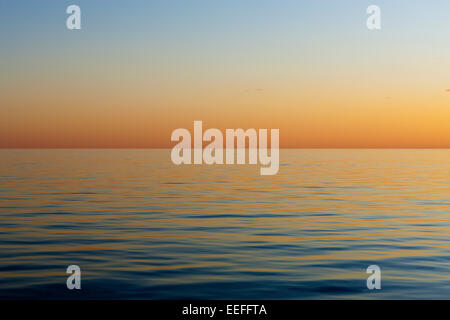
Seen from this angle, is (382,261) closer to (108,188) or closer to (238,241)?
(238,241)

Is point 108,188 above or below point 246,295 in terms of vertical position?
above

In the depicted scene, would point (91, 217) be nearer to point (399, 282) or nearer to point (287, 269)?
point (287, 269)

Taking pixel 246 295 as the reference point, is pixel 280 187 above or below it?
above

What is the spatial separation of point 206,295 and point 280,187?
3512 centimetres

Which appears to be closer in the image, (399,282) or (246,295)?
(246,295)

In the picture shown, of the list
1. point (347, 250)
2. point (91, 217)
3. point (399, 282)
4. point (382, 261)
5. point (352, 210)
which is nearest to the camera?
point (399, 282)

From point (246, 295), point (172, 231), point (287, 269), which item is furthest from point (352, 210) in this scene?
point (246, 295)

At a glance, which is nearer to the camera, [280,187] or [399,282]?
[399,282]

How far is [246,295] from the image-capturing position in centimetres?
1551

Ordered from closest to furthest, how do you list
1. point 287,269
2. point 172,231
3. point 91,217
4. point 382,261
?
point 287,269
point 382,261
point 172,231
point 91,217

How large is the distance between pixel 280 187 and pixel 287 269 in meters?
31.9

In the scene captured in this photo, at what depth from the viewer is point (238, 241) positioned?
76.9 feet

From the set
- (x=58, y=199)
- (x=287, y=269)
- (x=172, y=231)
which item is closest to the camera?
(x=287, y=269)

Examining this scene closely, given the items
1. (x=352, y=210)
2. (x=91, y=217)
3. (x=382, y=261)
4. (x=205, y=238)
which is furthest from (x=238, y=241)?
(x=352, y=210)
